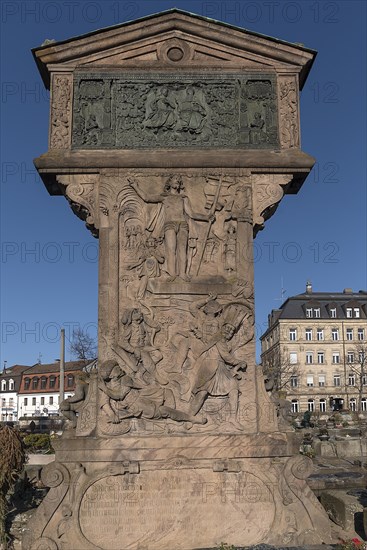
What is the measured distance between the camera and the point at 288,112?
10477 millimetres

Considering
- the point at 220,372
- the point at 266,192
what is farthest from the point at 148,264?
the point at 266,192

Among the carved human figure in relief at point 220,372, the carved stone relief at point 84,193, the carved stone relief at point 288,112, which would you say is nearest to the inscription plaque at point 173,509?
the carved human figure in relief at point 220,372

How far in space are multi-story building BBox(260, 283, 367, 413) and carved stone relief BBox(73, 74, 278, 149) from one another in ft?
234

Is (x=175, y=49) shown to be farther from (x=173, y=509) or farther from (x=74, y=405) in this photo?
(x=173, y=509)

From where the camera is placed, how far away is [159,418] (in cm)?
897

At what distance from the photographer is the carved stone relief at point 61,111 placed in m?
10.1

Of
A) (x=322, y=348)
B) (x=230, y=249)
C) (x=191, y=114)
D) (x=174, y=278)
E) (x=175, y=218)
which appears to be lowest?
(x=174, y=278)

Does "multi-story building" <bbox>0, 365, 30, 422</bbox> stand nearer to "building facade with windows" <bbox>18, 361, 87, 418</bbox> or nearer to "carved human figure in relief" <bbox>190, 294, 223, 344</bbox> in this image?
"building facade with windows" <bbox>18, 361, 87, 418</bbox>

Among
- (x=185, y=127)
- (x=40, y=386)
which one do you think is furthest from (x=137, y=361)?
(x=40, y=386)

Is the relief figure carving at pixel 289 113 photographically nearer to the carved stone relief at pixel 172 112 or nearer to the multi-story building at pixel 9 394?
the carved stone relief at pixel 172 112

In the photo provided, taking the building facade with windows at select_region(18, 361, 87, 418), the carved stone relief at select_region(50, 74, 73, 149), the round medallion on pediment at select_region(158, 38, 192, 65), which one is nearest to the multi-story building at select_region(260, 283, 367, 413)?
the building facade with windows at select_region(18, 361, 87, 418)

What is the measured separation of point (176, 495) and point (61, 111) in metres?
6.58

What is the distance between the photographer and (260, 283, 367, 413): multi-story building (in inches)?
3199

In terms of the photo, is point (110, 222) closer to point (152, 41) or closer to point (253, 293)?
point (253, 293)
